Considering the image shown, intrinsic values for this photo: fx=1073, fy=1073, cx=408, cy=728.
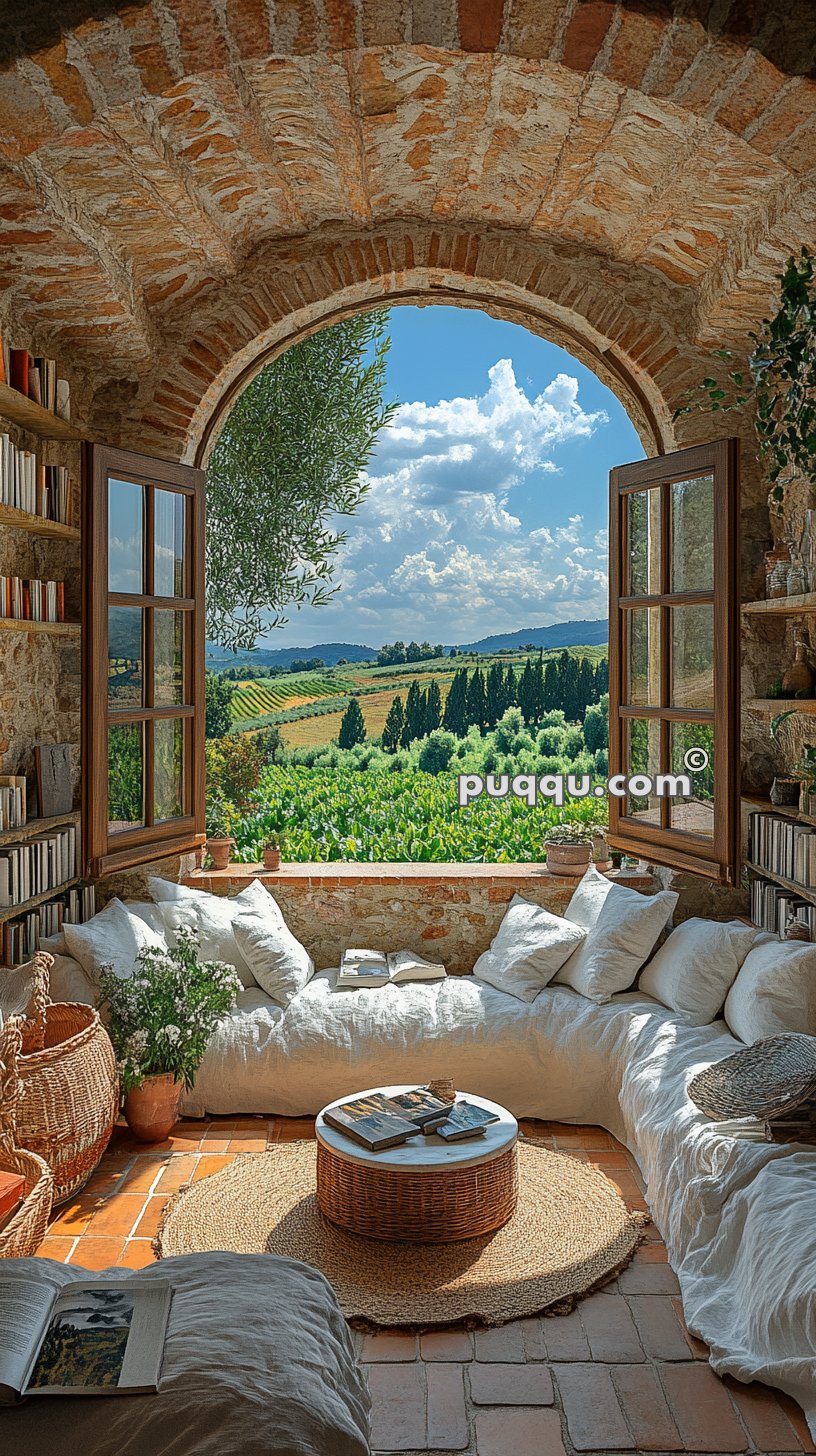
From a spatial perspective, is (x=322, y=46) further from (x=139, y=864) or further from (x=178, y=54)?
(x=139, y=864)

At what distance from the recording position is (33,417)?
14.7 ft

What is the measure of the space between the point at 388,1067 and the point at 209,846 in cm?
164

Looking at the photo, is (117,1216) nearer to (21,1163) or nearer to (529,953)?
(21,1163)

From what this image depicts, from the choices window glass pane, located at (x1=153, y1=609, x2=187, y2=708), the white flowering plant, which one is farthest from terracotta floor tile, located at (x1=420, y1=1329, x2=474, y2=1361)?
window glass pane, located at (x1=153, y1=609, x2=187, y2=708)

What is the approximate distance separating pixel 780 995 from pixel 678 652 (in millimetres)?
1667

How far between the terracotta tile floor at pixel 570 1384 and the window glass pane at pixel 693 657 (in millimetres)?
2283

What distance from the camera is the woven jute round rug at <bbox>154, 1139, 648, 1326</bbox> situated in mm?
3174

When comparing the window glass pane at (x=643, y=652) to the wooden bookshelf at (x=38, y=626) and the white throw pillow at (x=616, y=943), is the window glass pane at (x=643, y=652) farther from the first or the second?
the wooden bookshelf at (x=38, y=626)

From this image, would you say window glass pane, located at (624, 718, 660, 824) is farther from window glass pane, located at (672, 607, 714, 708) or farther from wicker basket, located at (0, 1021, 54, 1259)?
wicker basket, located at (0, 1021, 54, 1259)

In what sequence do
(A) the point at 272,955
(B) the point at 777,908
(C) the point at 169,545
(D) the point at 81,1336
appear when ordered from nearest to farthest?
(D) the point at 81,1336, (B) the point at 777,908, (A) the point at 272,955, (C) the point at 169,545

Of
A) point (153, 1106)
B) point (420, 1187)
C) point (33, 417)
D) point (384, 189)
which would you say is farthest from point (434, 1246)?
point (384, 189)

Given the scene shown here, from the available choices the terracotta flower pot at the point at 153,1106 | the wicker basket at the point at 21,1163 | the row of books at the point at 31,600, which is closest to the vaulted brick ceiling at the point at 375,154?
the row of books at the point at 31,600

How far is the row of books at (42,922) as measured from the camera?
14.3ft

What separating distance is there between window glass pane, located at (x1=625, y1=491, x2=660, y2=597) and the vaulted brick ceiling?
2.66 feet
